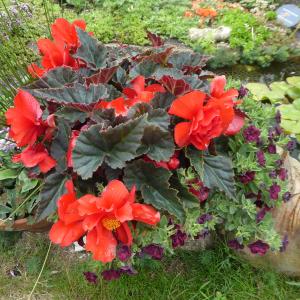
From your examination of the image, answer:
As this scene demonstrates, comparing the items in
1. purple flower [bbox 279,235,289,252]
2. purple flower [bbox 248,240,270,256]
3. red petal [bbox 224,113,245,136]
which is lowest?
purple flower [bbox 279,235,289,252]

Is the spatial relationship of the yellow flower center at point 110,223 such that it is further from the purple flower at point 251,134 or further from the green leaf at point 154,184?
the purple flower at point 251,134

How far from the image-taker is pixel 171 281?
2.08 metres

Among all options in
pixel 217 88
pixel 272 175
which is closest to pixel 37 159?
pixel 217 88

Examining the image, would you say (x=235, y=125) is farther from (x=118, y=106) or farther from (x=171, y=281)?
(x=171, y=281)

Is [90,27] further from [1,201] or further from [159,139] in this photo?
[159,139]

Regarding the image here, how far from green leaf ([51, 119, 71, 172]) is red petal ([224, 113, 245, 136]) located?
0.52m

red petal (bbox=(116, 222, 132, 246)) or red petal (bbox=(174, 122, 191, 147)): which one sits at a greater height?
red petal (bbox=(174, 122, 191, 147))

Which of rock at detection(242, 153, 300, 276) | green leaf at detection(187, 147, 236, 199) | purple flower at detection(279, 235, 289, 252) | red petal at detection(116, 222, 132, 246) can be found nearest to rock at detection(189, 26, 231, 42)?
rock at detection(242, 153, 300, 276)

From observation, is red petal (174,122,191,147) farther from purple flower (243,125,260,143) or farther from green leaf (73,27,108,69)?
green leaf (73,27,108,69)

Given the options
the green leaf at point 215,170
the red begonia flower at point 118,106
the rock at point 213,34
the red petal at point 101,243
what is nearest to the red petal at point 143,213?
the red petal at point 101,243

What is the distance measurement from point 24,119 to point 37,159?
13 centimetres

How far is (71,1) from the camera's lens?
4223 mm

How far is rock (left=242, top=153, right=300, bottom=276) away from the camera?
6.20ft

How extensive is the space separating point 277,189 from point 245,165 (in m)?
0.20
